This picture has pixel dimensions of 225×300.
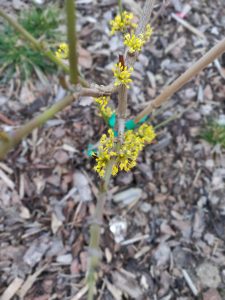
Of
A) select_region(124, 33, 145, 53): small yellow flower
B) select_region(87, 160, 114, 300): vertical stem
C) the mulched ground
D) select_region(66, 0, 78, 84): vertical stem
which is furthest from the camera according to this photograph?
the mulched ground

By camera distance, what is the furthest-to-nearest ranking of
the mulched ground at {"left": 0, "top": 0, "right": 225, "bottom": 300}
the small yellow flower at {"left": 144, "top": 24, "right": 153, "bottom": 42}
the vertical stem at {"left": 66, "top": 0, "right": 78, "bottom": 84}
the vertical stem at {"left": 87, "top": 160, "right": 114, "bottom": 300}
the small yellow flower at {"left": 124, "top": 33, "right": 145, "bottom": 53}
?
the mulched ground at {"left": 0, "top": 0, "right": 225, "bottom": 300}
the small yellow flower at {"left": 144, "top": 24, "right": 153, "bottom": 42}
the small yellow flower at {"left": 124, "top": 33, "right": 145, "bottom": 53}
the vertical stem at {"left": 87, "top": 160, "right": 114, "bottom": 300}
the vertical stem at {"left": 66, "top": 0, "right": 78, "bottom": 84}

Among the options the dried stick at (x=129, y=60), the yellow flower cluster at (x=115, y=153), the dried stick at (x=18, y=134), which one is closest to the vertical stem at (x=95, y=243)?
the yellow flower cluster at (x=115, y=153)

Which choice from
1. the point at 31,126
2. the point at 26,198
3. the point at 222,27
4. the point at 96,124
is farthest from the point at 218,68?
the point at 31,126

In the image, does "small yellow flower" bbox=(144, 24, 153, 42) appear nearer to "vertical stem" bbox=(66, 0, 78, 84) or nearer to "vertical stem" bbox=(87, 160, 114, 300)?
"vertical stem" bbox=(87, 160, 114, 300)

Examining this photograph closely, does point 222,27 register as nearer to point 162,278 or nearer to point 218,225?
point 218,225

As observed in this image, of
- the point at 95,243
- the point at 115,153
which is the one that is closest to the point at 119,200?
the point at 115,153

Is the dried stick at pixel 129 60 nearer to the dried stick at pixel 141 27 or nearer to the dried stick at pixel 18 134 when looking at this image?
the dried stick at pixel 141 27

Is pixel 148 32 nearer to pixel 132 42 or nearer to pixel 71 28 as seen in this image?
pixel 132 42

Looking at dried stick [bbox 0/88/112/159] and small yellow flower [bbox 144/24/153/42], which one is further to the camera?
small yellow flower [bbox 144/24/153/42]

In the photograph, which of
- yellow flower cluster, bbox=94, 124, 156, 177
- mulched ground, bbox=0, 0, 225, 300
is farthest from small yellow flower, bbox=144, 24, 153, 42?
mulched ground, bbox=0, 0, 225, 300
